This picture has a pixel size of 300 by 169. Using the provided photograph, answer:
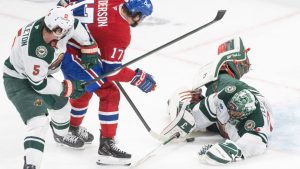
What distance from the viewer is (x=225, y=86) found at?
3992 millimetres

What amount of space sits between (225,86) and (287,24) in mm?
1973

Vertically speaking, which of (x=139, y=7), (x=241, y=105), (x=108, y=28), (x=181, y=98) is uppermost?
(x=139, y=7)

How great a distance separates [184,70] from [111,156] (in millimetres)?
1420

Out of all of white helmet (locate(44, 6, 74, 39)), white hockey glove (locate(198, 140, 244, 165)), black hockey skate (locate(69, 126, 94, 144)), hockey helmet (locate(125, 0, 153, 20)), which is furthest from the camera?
black hockey skate (locate(69, 126, 94, 144))

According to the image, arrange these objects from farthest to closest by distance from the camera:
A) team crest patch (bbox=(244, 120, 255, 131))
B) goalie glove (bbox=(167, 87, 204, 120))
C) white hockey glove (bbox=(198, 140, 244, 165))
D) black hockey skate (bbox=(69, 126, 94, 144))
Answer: goalie glove (bbox=(167, 87, 204, 120)) < black hockey skate (bbox=(69, 126, 94, 144)) < team crest patch (bbox=(244, 120, 255, 131)) < white hockey glove (bbox=(198, 140, 244, 165))

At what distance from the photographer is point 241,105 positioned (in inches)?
145

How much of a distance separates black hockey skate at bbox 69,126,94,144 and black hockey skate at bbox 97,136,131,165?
214 mm

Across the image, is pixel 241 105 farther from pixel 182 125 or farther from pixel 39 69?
pixel 39 69

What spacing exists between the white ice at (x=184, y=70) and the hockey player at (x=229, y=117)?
2.8 inches

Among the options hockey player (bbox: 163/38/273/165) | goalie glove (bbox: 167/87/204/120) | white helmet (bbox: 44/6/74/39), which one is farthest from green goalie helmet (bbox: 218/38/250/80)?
white helmet (bbox: 44/6/74/39)

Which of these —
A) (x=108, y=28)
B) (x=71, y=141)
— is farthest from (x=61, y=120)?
(x=108, y=28)

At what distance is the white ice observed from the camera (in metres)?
3.76

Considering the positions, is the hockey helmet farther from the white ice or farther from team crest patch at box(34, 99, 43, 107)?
the white ice

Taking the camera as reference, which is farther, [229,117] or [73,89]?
[229,117]
